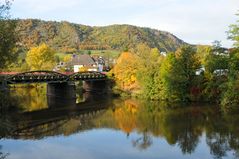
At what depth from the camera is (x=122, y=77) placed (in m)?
65.3

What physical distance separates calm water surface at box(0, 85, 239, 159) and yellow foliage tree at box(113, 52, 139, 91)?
16.4 m

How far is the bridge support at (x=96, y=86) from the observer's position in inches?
2799

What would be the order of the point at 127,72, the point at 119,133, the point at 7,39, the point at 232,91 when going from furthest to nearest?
the point at 127,72 < the point at 232,91 < the point at 119,133 < the point at 7,39

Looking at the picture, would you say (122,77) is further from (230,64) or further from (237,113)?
(237,113)

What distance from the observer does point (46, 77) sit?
5731 cm

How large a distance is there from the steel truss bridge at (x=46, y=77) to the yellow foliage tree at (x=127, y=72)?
17.9 ft

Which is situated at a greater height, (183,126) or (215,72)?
(215,72)

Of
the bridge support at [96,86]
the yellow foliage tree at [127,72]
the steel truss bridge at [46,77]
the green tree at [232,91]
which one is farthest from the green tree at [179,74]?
the bridge support at [96,86]

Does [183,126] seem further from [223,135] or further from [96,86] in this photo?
[96,86]

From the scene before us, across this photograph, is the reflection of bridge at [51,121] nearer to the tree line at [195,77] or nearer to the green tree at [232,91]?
the tree line at [195,77]

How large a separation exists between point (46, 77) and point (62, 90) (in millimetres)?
6220

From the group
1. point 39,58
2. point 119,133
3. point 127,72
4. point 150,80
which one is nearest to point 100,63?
point 39,58

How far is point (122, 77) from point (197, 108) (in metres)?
22.6

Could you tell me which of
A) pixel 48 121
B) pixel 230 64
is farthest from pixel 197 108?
pixel 48 121
